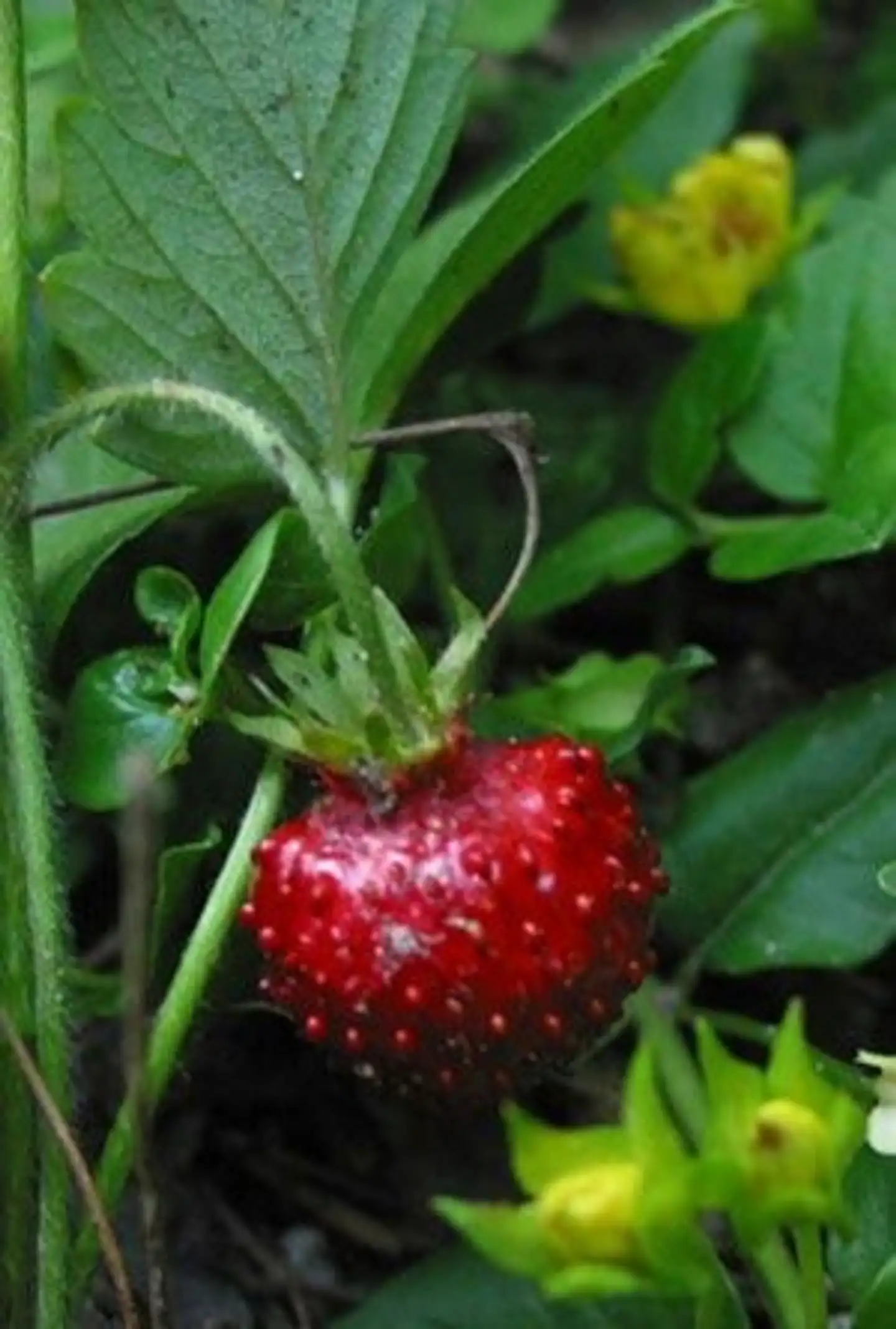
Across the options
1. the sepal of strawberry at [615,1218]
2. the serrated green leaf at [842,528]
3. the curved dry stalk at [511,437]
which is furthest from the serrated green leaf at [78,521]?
the sepal of strawberry at [615,1218]

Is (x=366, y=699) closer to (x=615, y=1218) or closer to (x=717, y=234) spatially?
(x=615, y=1218)

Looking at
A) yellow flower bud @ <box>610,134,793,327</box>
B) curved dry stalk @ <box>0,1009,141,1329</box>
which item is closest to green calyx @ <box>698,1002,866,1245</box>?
curved dry stalk @ <box>0,1009,141,1329</box>

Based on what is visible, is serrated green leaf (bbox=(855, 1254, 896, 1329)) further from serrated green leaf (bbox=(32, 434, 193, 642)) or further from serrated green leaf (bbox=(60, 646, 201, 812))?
serrated green leaf (bbox=(32, 434, 193, 642))

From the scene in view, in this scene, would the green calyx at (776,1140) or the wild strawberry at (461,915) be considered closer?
the green calyx at (776,1140)

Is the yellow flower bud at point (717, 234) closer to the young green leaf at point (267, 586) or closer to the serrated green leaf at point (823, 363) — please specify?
the serrated green leaf at point (823, 363)

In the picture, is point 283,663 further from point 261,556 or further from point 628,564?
point 628,564

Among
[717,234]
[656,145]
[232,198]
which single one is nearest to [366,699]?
[232,198]
